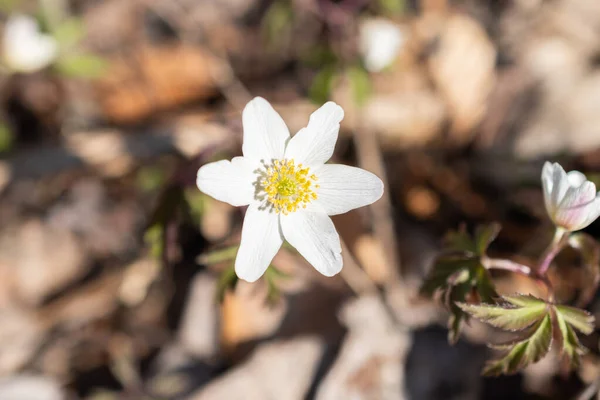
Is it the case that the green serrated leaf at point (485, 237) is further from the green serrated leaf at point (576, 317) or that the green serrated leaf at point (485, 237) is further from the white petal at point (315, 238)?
the white petal at point (315, 238)

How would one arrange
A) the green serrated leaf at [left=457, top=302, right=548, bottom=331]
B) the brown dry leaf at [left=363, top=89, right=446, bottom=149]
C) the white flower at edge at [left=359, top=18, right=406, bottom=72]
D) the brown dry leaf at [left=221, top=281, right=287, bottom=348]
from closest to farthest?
the green serrated leaf at [left=457, top=302, right=548, bottom=331] < the brown dry leaf at [left=221, top=281, right=287, bottom=348] < the white flower at edge at [left=359, top=18, right=406, bottom=72] < the brown dry leaf at [left=363, top=89, right=446, bottom=149]

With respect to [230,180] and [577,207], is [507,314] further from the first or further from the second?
[230,180]

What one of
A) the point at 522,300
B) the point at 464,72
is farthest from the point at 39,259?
the point at 464,72

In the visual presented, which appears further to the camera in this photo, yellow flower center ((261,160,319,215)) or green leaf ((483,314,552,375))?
yellow flower center ((261,160,319,215))

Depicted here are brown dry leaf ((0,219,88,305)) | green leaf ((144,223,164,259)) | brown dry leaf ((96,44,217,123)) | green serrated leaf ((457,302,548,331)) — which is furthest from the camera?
brown dry leaf ((96,44,217,123))

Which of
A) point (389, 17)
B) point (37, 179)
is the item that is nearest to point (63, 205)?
point (37, 179)

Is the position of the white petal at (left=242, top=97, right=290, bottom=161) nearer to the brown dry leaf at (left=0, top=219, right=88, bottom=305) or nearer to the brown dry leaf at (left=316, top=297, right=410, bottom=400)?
the brown dry leaf at (left=316, top=297, right=410, bottom=400)

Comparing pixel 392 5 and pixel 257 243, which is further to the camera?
pixel 392 5

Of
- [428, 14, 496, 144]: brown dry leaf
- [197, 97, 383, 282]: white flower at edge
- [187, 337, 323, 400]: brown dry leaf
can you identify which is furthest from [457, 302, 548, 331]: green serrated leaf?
[428, 14, 496, 144]: brown dry leaf
